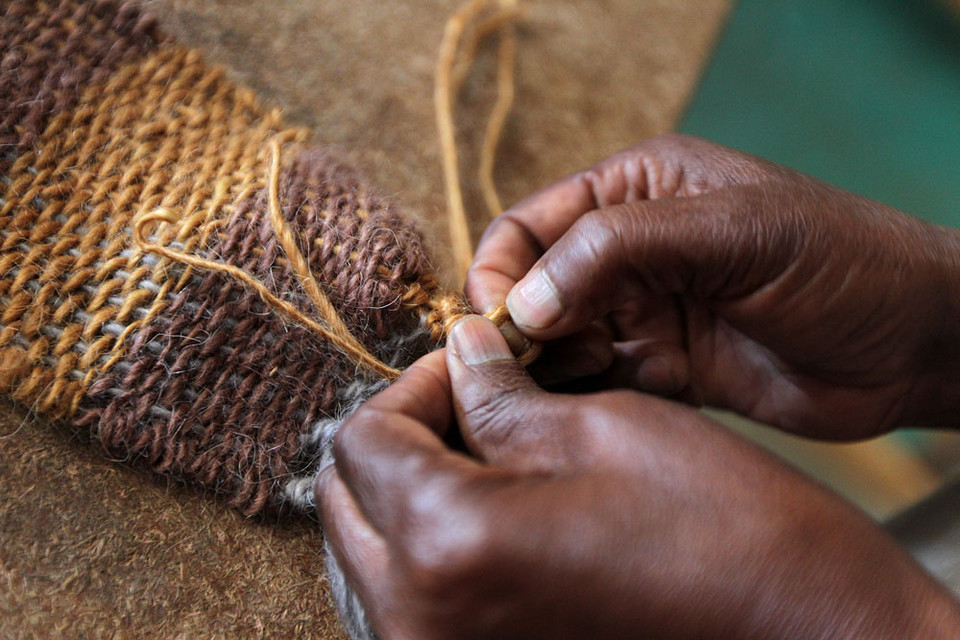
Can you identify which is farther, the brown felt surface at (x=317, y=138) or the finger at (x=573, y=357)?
the finger at (x=573, y=357)

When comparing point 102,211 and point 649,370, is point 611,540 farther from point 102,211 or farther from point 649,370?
point 102,211

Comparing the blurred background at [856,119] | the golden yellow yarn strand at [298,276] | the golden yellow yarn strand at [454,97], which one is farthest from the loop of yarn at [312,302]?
the blurred background at [856,119]

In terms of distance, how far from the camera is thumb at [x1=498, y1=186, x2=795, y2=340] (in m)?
0.62

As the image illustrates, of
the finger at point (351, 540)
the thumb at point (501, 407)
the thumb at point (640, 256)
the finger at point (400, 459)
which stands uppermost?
the thumb at point (640, 256)

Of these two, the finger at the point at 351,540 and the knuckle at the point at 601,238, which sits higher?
the knuckle at the point at 601,238

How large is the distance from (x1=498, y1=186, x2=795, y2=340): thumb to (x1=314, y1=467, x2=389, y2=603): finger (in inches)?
8.1

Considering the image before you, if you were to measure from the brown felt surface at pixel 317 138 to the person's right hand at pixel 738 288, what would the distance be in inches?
8.6

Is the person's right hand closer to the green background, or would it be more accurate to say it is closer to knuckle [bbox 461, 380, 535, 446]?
knuckle [bbox 461, 380, 535, 446]

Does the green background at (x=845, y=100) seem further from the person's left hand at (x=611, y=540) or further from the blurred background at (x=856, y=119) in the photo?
the person's left hand at (x=611, y=540)

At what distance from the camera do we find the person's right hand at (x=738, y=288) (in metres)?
0.63

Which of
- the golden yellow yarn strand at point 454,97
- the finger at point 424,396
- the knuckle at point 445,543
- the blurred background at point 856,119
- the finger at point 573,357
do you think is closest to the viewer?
the knuckle at point 445,543

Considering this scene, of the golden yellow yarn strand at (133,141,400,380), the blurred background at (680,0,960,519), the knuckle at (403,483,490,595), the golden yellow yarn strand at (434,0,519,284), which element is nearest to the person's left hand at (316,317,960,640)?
the knuckle at (403,483,490,595)

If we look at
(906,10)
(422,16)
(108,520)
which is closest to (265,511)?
(108,520)

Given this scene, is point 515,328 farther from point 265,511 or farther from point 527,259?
point 265,511
